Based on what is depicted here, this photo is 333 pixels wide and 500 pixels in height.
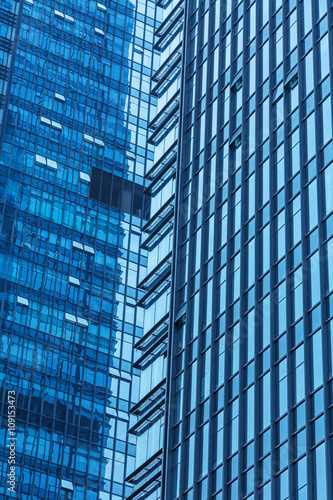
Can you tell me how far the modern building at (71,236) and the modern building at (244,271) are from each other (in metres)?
31.4

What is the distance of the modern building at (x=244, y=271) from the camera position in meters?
43.8

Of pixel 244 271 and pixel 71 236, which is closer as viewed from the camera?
pixel 244 271

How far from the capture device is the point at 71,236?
107500 millimetres

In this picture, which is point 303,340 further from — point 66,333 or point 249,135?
point 66,333

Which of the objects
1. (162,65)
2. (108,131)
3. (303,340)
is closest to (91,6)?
(108,131)

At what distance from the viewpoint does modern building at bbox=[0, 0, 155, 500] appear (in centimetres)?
9656

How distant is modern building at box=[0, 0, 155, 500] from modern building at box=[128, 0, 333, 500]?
31439 mm

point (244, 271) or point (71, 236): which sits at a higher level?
point (71, 236)

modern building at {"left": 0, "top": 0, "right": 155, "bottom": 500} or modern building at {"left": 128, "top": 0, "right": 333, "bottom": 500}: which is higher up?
modern building at {"left": 0, "top": 0, "right": 155, "bottom": 500}

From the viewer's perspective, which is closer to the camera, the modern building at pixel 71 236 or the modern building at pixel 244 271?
the modern building at pixel 244 271

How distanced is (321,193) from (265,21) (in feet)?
52.4

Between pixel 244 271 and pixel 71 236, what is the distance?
5754 centimetres

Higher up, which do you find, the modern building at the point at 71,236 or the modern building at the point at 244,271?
the modern building at the point at 71,236

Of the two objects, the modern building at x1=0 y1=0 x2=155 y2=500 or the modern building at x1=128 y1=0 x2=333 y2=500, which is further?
the modern building at x1=0 y1=0 x2=155 y2=500
